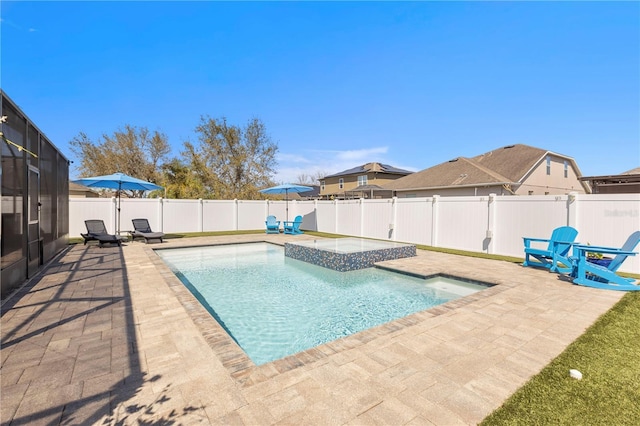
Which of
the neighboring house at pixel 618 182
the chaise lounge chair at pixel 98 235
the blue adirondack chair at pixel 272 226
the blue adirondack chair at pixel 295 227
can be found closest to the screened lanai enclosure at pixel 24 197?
the chaise lounge chair at pixel 98 235

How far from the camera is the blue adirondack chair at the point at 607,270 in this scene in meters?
5.46

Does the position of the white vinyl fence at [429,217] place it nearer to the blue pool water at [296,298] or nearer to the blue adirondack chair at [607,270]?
the blue adirondack chair at [607,270]

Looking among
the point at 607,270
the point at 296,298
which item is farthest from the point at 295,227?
the point at 607,270

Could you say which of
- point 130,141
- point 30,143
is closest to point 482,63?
point 30,143

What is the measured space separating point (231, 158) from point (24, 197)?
68.5 ft

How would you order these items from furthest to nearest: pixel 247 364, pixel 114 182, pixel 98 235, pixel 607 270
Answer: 1. pixel 114 182
2. pixel 98 235
3. pixel 607 270
4. pixel 247 364

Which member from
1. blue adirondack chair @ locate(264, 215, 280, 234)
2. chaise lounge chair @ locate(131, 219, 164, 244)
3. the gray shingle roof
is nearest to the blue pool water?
chaise lounge chair @ locate(131, 219, 164, 244)

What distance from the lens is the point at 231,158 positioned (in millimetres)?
25578

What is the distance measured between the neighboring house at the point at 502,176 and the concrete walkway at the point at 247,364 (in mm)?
14206

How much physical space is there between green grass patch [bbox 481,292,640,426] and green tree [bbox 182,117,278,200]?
24180 mm

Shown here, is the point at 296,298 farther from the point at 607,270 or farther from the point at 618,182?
the point at 618,182

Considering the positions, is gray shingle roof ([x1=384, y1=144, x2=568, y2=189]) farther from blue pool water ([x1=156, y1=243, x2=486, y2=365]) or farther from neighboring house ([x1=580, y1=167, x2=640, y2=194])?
blue pool water ([x1=156, y1=243, x2=486, y2=365])

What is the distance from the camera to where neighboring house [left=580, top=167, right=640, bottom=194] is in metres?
13.0

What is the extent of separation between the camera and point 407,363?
2.77m
